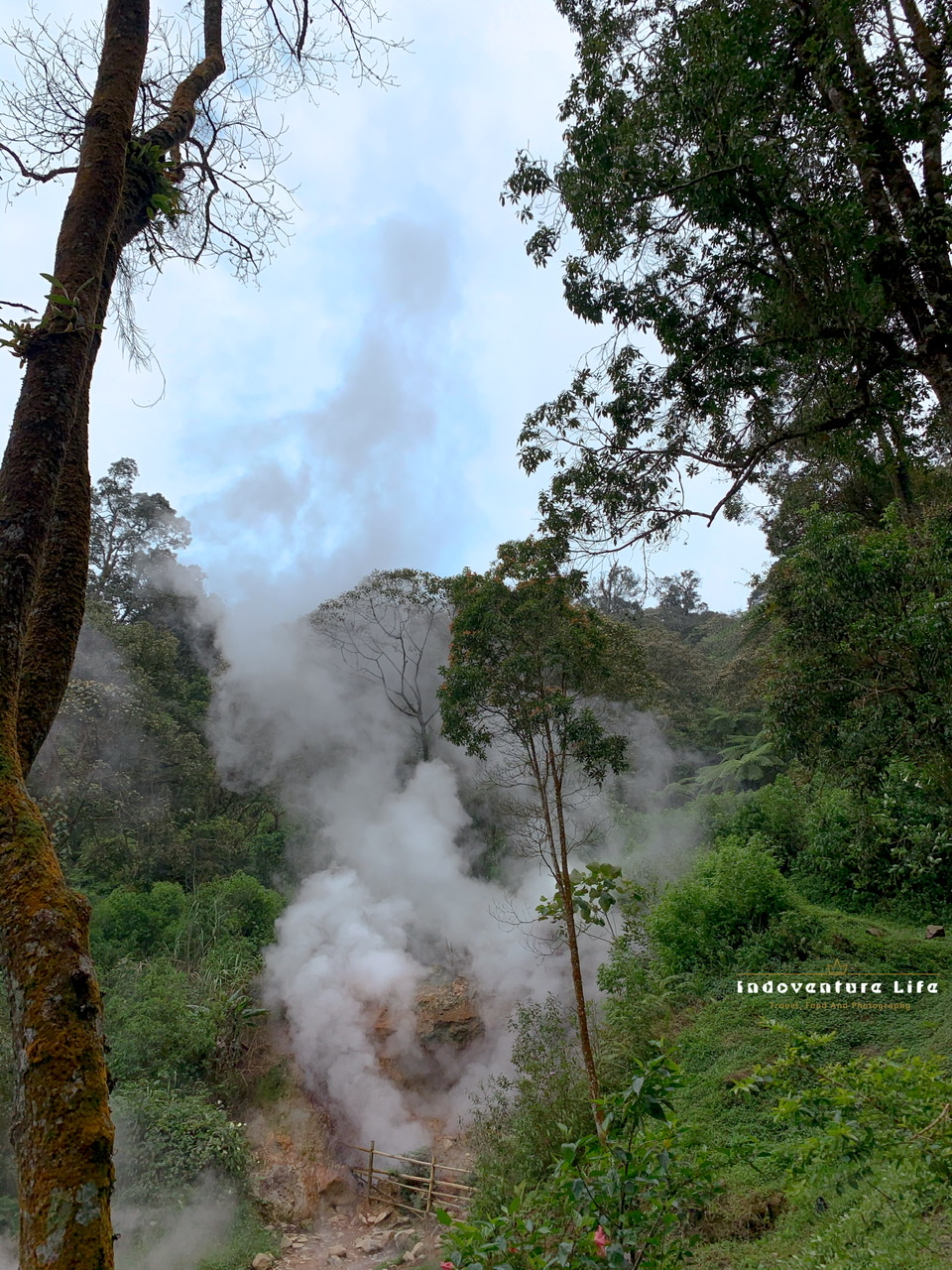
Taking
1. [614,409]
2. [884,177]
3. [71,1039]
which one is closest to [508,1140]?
[614,409]

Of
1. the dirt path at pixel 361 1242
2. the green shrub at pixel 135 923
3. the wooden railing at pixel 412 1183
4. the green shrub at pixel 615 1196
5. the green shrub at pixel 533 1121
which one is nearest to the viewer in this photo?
the green shrub at pixel 615 1196

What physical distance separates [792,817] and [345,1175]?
804 cm

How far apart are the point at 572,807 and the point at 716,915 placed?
3.09m

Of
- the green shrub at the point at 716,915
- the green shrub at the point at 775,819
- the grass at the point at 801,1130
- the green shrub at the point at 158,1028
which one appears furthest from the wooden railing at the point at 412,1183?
the green shrub at the point at 775,819

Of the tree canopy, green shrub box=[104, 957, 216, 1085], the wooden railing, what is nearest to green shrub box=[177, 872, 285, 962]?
green shrub box=[104, 957, 216, 1085]

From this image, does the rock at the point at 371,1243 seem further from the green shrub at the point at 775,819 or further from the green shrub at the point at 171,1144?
the green shrub at the point at 775,819

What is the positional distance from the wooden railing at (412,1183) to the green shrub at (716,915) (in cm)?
341

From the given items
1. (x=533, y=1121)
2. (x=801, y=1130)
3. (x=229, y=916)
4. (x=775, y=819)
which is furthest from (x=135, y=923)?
(x=801, y=1130)

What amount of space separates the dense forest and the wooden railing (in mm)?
90

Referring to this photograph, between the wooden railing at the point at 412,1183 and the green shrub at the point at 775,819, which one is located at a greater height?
the green shrub at the point at 775,819

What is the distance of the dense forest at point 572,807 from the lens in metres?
1.75

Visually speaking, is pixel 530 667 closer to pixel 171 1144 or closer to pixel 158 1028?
pixel 171 1144

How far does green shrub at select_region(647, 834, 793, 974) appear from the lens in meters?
8.79

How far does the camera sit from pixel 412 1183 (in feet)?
28.1
